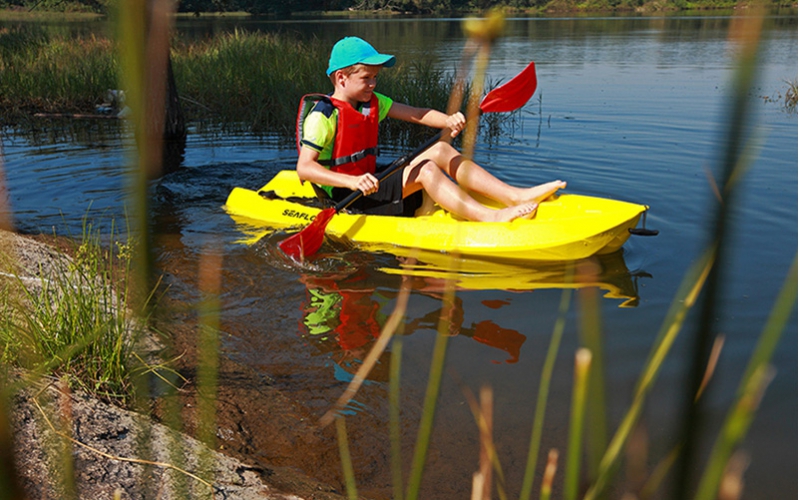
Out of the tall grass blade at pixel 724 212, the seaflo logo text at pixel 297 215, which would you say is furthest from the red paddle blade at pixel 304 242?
the tall grass blade at pixel 724 212

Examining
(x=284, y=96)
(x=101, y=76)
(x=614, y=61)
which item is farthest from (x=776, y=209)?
(x=614, y=61)

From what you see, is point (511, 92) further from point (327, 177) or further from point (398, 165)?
point (327, 177)

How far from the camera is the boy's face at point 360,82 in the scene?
482 cm

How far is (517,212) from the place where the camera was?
473cm

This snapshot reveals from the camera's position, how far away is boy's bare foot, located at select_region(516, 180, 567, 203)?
188 inches

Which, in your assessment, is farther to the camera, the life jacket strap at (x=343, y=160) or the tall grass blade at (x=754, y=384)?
the life jacket strap at (x=343, y=160)

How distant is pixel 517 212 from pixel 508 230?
22 cm

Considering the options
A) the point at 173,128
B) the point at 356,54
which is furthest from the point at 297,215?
the point at 173,128

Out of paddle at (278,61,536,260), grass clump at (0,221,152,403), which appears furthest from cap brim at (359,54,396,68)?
grass clump at (0,221,152,403)

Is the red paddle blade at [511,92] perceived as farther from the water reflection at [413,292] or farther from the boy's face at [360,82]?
the water reflection at [413,292]

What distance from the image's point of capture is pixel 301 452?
2576 millimetres

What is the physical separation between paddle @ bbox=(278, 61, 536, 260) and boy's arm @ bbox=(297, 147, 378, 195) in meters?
0.14

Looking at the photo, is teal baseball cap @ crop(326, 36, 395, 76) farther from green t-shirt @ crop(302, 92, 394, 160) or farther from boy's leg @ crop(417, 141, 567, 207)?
boy's leg @ crop(417, 141, 567, 207)

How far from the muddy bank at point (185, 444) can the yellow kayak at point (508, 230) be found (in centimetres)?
165
